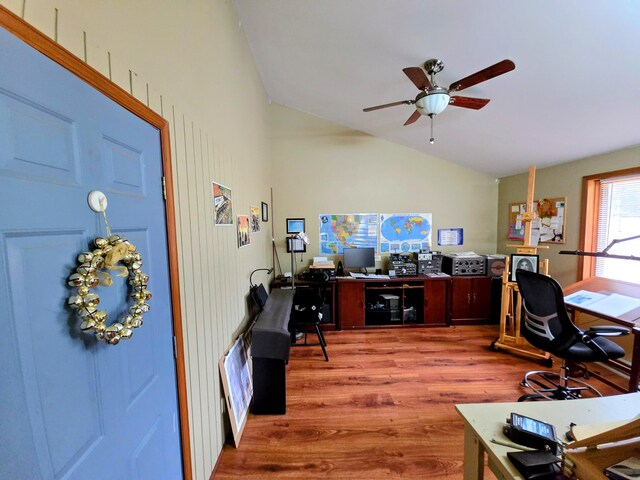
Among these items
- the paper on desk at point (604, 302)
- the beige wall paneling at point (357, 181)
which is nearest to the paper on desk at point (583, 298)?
the paper on desk at point (604, 302)

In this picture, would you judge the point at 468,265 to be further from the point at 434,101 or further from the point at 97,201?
the point at 97,201

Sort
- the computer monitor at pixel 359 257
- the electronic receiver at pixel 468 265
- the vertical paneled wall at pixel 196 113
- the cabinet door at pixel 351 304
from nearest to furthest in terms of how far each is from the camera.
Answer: the vertical paneled wall at pixel 196 113 < the cabinet door at pixel 351 304 < the electronic receiver at pixel 468 265 < the computer monitor at pixel 359 257

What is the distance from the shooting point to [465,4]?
1.47 metres

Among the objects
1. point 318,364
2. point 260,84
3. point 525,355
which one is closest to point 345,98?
point 260,84

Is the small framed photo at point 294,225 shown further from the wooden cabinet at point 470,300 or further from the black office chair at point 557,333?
the black office chair at point 557,333

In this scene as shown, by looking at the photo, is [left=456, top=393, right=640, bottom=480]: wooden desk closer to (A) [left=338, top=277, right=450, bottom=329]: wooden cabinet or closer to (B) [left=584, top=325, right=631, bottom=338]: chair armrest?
(B) [left=584, top=325, right=631, bottom=338]: chair armrest

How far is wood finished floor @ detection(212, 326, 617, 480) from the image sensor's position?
156cm

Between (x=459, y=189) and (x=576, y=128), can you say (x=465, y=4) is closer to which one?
(x=576, y=128)

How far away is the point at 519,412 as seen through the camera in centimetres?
104

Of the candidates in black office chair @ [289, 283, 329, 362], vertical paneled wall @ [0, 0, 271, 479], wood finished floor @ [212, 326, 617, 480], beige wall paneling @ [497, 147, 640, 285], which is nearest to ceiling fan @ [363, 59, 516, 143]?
vertical paneled wall @ [0, 0, 271, 479]

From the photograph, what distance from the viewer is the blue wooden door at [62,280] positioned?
492 millimetres

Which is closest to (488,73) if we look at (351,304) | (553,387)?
(553,387)

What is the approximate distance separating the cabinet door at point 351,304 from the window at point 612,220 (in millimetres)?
2585

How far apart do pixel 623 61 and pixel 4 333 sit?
305 centimetres
